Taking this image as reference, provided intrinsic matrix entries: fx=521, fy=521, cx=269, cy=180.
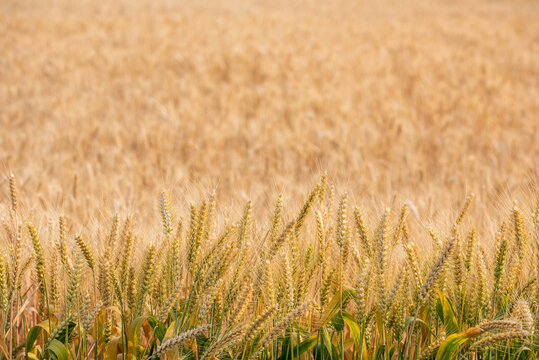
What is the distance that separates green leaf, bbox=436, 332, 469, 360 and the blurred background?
0.42m

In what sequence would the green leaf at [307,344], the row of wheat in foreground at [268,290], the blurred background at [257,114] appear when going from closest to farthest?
the row of wheat in foreground at [268,290] < the green leaf at [307,344] < the blurred background at [257,114]

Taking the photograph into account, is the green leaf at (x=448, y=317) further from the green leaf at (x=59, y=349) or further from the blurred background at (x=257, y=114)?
the green leaf at (x=59, y=349)

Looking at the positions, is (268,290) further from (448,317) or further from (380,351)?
(448,317)

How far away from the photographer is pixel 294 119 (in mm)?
4324

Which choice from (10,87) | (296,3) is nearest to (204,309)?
(10,87)

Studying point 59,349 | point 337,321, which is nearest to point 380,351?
point 337,321

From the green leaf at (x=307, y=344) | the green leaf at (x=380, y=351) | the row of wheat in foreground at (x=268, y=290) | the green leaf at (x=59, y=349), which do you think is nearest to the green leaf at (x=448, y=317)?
the row of wheat in foreground at (x=268, y=290)

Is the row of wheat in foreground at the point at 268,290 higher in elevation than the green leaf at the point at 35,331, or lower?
higher

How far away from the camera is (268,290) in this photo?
930 mm

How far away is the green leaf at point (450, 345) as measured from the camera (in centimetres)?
99

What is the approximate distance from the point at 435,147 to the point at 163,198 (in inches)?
123

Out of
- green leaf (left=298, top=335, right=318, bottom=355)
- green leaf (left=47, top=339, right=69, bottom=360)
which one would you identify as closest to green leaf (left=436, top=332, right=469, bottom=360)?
green leaf (left=298, top=335, right=318, bottom=355)

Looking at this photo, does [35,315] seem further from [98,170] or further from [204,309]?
[98,170]

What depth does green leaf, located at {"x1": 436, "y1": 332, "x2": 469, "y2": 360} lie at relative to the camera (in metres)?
0.99
